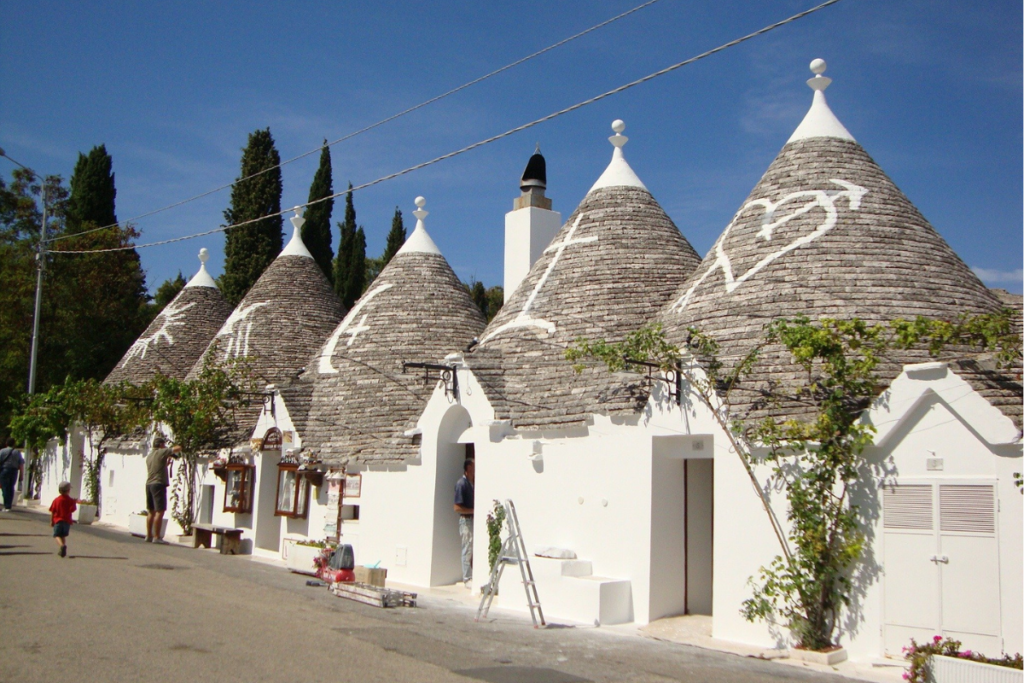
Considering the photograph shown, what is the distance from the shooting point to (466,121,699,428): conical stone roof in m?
13.4

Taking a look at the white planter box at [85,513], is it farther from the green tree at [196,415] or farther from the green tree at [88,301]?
the green tree at [88,301]

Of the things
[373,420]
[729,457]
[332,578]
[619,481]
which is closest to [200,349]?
[373,420]

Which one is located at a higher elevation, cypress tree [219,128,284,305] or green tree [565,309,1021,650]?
cypress tree [219,128,284,305]

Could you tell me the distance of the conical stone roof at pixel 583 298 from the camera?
1336cm

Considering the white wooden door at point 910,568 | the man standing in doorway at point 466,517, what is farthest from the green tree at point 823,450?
the man standing in doorway at point 466,517

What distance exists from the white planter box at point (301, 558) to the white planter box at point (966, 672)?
9.63 meters

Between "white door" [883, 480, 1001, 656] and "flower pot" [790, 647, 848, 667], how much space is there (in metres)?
0.43

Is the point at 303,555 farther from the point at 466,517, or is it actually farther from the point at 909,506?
the point at 909,506

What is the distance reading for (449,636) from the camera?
31.5ft

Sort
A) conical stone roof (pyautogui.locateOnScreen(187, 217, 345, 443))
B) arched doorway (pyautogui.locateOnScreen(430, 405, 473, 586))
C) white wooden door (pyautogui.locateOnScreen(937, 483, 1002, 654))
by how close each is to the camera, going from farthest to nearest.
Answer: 1. conical stone roof (pyautogui.locateOnScreen(187, 217, 345, 443))
2. arched doorway (pyautogui.locateOnScreen(430, 405, 473, 586))
3. white wooden door (pyautogui.locateOnScreen(937, 483, 1002, 654))

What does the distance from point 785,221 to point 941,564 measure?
5419mm

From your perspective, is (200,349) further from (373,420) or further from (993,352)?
(993,352)

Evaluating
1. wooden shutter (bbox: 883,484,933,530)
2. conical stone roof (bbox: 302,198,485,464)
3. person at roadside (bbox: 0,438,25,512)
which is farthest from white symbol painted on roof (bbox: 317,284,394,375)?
wooden shutter (bbox: 883,484,933,530)

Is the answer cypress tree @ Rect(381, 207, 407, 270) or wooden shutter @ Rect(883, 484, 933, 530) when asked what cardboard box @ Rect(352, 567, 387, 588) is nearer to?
wooden shutter @ Rect(883, 484, 933, 530)
